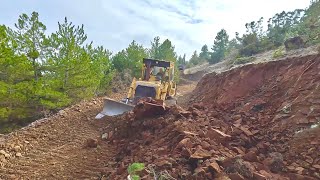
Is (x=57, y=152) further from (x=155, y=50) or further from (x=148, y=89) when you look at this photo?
(x=155, y=50)

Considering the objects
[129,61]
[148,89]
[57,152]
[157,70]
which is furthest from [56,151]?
[129,61]

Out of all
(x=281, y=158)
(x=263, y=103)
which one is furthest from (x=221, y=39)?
(x=281, y=158)

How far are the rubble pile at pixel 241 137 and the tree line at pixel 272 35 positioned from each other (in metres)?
7.77

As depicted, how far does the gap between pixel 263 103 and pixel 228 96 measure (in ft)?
10.9

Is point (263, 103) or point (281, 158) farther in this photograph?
point (263, 103)

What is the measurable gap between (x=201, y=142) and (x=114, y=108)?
638cm

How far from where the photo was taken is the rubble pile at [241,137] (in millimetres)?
4488

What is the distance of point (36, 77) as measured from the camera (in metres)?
16.7

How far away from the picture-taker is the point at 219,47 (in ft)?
167

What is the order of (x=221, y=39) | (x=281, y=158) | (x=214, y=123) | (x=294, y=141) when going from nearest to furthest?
1. (x=281, y=158)
2. (x=294, y=141)
3. (x=214, y=123)
4. (x=221, y=39)

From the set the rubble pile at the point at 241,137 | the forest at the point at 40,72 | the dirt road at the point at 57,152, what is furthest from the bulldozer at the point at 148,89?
the forest at the point at 40,72

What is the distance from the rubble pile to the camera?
4.49 meters

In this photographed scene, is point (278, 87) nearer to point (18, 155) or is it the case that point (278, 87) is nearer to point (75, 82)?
point (18, 155)

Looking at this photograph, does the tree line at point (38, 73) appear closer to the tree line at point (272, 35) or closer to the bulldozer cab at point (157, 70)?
the bulldozer cab at point (157, 70)
